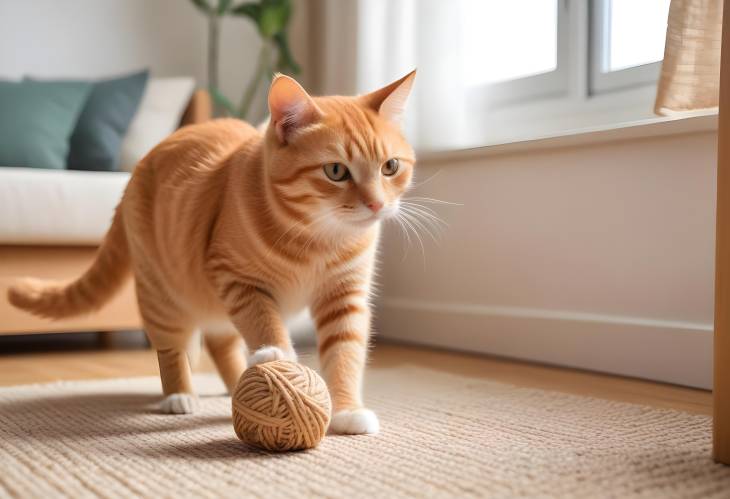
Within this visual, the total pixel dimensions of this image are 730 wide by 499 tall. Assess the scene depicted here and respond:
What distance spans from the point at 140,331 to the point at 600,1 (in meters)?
2.09

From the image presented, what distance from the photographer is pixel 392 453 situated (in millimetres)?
1233

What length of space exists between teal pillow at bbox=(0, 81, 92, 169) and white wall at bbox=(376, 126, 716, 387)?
1.28m

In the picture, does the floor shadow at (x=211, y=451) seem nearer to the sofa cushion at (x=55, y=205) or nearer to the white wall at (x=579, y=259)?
the white wall at (x=579, y=259)

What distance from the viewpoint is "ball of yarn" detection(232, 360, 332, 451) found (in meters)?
1.20

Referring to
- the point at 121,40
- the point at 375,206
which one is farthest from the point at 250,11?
the point at 375,206

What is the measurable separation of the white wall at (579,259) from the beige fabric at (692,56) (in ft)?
0.39

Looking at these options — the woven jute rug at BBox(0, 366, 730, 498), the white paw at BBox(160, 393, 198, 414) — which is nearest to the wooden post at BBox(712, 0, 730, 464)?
the woven jute rug at BBox(0, 366, 730, 498)

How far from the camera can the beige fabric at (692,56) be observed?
182 cm

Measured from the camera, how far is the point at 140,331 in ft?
10.6

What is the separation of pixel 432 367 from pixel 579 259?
514 millimetres

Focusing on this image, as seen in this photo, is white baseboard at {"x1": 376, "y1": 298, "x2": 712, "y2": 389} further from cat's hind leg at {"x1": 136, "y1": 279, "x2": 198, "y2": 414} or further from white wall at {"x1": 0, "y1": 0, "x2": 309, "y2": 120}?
white wall at {"x1": 0, "y1": 0, "x2": 309, "y2": 120}

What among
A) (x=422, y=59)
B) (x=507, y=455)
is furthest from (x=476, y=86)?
(x=507, y=455)

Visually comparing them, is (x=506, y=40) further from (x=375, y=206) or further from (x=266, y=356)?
(x=266, y=356)

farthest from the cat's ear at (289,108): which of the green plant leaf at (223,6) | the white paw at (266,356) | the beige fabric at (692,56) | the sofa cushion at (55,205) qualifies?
the green plant leaf at (223,6)
